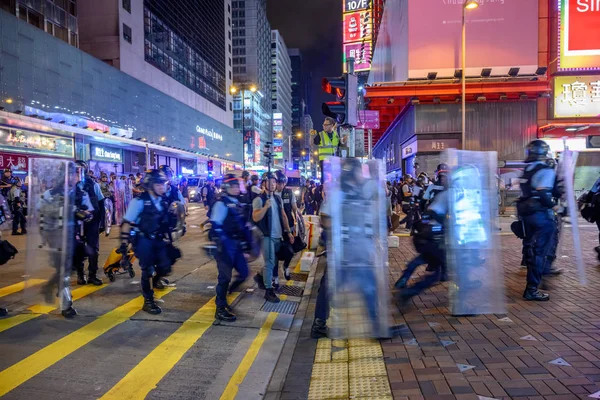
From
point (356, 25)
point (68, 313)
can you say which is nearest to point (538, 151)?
point (68, 313)

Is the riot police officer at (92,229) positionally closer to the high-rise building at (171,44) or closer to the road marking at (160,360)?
the road marking at (160,360)

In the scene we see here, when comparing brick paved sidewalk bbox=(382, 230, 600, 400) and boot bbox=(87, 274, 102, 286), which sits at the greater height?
boot bbox=(87, 274, 102, 286)

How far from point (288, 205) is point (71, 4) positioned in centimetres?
3250

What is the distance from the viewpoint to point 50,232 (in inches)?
213

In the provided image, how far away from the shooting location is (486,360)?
12.7 ft

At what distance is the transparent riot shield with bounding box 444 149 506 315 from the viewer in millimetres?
4789

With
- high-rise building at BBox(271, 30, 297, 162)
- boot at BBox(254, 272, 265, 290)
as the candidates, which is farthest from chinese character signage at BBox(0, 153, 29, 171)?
high-rise building at BBox(271, 30, 297, 162)

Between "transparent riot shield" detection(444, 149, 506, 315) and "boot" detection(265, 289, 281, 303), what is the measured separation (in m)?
2.61

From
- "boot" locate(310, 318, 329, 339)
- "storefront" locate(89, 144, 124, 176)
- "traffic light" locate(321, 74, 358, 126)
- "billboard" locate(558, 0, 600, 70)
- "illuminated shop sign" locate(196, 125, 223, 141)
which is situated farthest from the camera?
"illuminated shop sign" locate(196, 125, 223, 141)

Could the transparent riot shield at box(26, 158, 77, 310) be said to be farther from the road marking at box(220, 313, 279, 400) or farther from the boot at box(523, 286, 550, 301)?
the boot at box(523, 286, 550, 301)

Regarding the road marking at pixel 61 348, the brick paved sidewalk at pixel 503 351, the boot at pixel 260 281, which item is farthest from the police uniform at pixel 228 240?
the brick paved sidewalk at pixel 503 351

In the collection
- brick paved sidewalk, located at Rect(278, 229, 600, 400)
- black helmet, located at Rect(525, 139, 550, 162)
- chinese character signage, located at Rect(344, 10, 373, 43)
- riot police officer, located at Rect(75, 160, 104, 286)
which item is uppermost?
chinese character signage, located at Rect(344, 10, 373, 43)

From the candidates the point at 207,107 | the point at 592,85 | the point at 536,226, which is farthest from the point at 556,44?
the point at 207,107

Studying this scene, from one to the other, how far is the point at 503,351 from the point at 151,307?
4.25 metres
